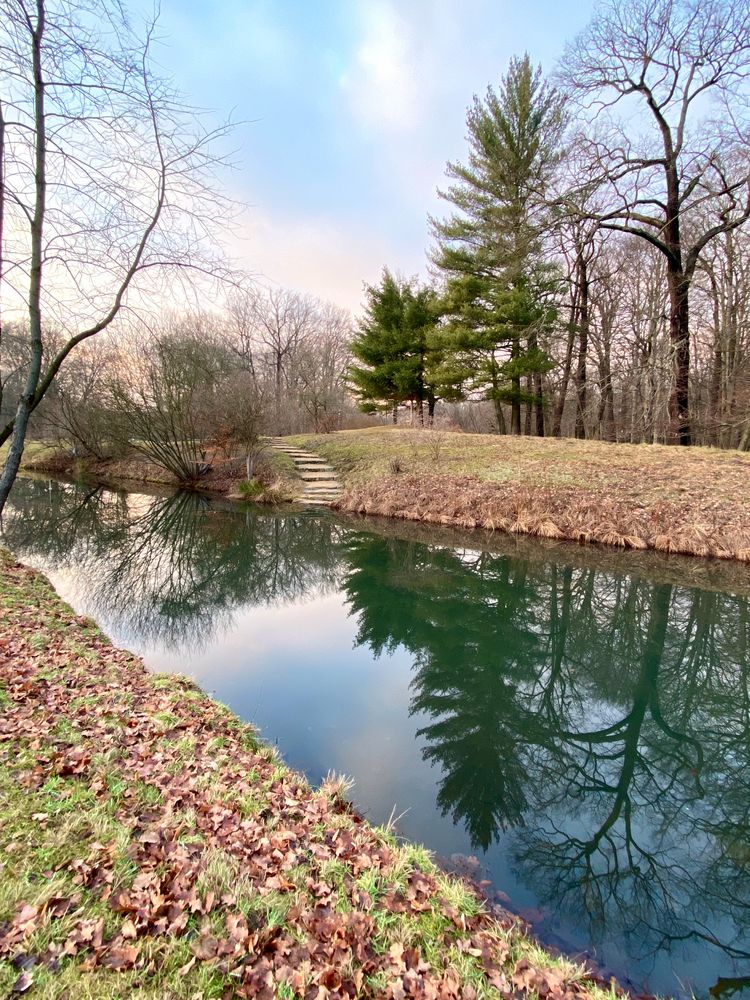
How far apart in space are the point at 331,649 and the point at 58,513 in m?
13.1

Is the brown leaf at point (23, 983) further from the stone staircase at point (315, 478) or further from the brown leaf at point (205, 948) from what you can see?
the stone staircase at point (315, 478)

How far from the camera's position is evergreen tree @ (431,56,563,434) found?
15969 mm

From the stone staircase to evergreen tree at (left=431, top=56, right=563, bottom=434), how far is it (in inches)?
228

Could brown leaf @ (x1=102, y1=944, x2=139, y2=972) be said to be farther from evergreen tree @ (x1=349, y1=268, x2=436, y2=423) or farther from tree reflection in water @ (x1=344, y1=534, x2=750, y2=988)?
evergreen tree @ (x1=349, y1=268, x2=436, y2=423)

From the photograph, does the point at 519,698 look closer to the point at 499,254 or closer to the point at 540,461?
the point at 540,461

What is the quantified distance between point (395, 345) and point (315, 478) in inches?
379

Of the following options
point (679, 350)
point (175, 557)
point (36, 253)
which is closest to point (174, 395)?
point (175, 557)

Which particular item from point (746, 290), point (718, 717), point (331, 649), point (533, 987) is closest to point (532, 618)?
point (718, 717)

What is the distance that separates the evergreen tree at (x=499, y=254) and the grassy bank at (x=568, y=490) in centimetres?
334

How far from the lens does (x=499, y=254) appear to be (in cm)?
1512

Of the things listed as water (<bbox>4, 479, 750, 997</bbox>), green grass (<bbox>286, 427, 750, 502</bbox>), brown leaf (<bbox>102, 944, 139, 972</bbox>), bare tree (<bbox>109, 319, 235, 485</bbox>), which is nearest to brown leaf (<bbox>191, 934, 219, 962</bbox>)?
brown leaf (<bbox>102, 944, 139, 972</bbox>)

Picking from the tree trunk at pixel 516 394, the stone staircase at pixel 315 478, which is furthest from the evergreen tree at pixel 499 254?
the stone staircase at pixel 315 478

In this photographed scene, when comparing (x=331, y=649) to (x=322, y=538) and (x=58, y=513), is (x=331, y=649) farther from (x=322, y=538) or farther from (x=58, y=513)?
(x=58, y=513)

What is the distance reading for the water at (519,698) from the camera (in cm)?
268
